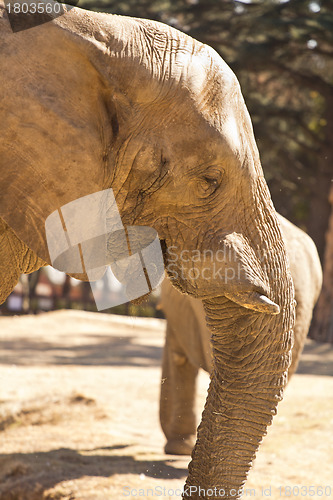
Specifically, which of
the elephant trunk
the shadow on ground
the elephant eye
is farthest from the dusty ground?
the elephant eye

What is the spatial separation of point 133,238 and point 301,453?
279cm

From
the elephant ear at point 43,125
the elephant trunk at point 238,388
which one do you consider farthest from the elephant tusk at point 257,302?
the elephant ear at point 43,125

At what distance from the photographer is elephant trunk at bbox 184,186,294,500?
8.16 feet

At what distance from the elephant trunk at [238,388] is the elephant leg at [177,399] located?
2044 mm

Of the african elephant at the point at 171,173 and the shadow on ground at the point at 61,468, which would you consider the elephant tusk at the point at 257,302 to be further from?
the shadow on ground at the point at 61,468

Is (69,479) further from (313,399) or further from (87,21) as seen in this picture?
(313,399)

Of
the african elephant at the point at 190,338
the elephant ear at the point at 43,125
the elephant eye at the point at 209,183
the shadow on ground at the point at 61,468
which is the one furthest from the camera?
the african elephant at the point at 190,338

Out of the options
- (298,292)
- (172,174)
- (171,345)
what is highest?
(172,174)

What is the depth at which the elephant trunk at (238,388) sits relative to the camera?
2.49 metres

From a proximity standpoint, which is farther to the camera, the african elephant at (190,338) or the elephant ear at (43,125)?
the african elephant at (190,338)

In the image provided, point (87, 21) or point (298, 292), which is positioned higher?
point (87, 21)

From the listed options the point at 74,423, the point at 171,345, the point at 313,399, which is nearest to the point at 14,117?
the point at 171,345

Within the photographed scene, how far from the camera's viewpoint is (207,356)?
397 centimetres

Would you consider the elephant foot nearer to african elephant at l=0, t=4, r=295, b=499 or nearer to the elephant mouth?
african elephant at l=0, t=4, r=295, b=499
